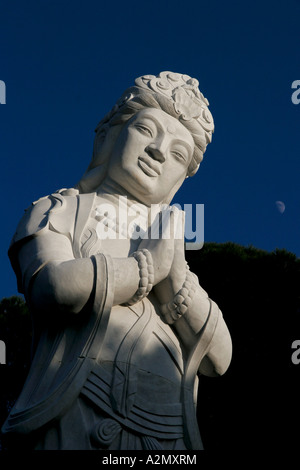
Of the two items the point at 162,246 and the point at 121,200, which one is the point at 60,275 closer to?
the point at 162,246

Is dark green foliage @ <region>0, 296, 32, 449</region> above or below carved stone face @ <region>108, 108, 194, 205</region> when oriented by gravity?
below

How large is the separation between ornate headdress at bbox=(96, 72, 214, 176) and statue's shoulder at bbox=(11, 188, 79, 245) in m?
1.02

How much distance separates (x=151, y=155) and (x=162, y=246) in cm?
103

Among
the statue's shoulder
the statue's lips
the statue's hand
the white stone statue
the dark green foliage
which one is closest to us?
the white stone statue

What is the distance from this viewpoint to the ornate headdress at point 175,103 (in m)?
5.59

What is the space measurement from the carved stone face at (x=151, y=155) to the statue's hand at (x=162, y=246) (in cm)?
56

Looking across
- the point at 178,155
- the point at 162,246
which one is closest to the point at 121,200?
the point at 178,155

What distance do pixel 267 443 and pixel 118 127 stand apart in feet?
25.5

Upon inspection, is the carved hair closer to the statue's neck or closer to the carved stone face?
the carved stone face

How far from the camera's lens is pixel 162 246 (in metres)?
4.67

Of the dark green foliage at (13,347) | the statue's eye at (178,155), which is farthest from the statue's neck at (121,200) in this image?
the dark green foliage at (13,347)

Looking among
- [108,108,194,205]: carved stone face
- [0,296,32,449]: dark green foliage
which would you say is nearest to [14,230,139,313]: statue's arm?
[108,108,194,205]: carved stone face

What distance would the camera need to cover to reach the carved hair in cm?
559

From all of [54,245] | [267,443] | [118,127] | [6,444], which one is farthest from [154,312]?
[267,443]
